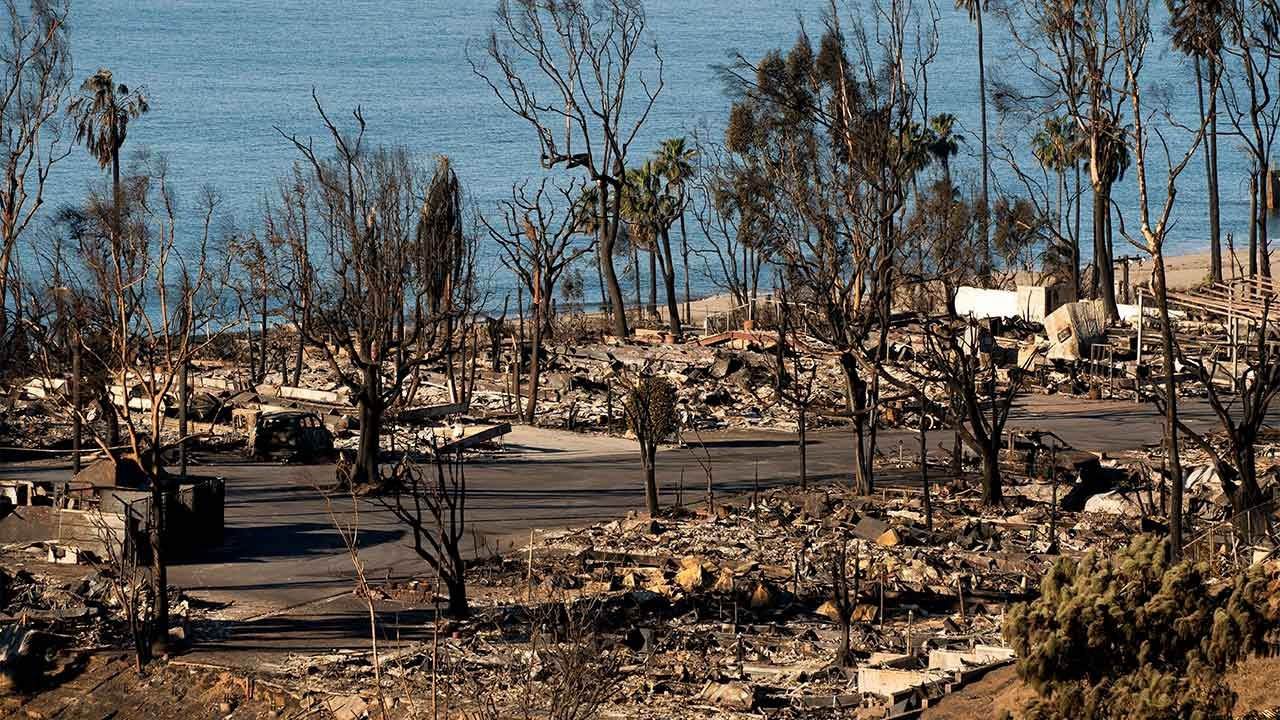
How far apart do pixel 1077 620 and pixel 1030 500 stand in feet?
47.4

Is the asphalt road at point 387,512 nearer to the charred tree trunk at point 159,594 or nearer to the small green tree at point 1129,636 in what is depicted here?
the charred tree trunk at point 159,594

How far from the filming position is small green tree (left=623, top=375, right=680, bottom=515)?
2977 centimetres

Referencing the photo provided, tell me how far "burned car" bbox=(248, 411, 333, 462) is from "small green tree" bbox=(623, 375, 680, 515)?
8.00 m

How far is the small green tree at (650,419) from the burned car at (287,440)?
8.00 metres

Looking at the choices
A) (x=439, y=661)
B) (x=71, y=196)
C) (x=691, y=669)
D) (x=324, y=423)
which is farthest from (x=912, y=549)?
(x=71, y=196)

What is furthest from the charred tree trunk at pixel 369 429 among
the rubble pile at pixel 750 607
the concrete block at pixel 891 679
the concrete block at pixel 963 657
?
the concrete block at pixel 891 679

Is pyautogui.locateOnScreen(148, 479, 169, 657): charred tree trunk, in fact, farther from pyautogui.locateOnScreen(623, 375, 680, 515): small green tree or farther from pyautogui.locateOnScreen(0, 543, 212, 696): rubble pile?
pyautogui.locateOnScreen(623, 375, 680, 515): small green tree

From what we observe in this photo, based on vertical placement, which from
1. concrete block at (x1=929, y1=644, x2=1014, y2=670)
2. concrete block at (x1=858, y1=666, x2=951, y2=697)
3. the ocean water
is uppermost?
the ocean water

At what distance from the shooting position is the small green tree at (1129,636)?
1658 cm

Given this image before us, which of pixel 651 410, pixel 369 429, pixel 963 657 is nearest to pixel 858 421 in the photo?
pixel 651 410

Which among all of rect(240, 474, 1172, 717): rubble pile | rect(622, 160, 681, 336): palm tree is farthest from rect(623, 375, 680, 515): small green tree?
rect(622, 160, 681, 336): palm tree

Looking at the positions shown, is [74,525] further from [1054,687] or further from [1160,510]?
[1160,510]

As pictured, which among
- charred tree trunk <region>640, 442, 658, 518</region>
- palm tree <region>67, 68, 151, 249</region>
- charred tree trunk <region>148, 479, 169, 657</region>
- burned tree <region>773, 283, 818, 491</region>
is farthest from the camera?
palm tree <region>67, 68, 151, 249</region>

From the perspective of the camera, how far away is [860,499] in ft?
103
